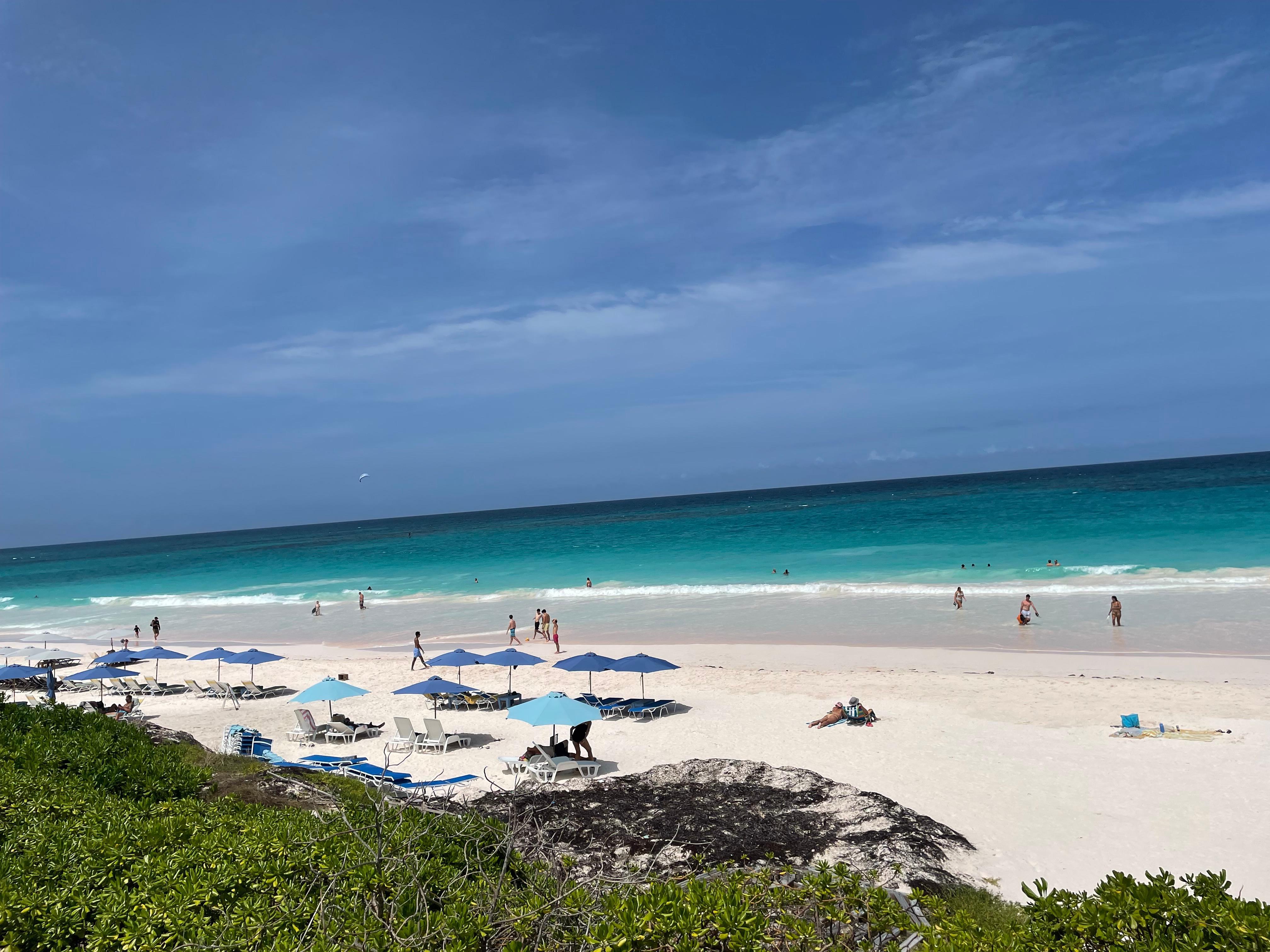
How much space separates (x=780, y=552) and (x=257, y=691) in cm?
3718

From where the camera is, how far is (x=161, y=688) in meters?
22.6

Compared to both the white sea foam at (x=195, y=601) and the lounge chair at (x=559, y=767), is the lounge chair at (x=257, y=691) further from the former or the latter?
the white sea foam at (x=195, y=601)

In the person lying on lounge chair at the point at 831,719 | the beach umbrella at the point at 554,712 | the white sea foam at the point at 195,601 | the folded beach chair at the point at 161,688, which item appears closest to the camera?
the beach umbrella at the point at 554,712

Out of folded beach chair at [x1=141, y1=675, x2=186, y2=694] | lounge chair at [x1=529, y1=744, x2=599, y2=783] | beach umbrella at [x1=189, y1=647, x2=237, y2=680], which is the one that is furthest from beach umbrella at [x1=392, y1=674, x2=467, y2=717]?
folded beach chair at [x1=141, y1=675, x2=186, y2=694]

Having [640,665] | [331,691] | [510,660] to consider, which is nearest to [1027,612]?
[640,665]

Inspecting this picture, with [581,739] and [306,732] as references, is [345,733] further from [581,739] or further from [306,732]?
[581,739]

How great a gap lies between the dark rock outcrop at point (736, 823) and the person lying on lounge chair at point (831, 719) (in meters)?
3.89

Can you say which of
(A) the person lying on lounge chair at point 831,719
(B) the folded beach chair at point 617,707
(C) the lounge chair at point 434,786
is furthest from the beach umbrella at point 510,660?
(A) the person lying on lounge chair at point 831,719

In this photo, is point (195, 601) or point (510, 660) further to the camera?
point (195, 601)

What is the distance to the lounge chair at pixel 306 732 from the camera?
1580 cm

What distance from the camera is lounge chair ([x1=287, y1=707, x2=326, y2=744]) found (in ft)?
51.8

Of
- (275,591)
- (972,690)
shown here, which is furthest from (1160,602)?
(275,591)

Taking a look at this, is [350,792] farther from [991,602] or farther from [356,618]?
[356,618]

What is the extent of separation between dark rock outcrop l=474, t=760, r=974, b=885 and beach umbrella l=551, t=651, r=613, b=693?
6118 millimetres
